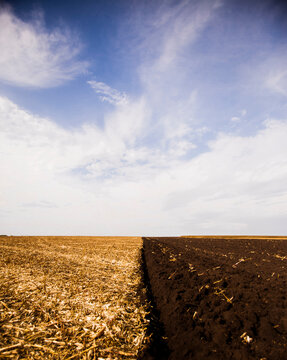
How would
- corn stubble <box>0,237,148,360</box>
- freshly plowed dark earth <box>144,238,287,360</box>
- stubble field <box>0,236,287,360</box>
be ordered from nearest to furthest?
corn stubble <box>0,237,148,360</box>
stubble field <box>0,236,287,360</box>
freshly plowed dark earth <box>144,238,287,360</box>

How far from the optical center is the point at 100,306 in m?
5.11

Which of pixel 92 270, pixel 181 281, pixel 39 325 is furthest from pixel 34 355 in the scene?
pixel 92 270

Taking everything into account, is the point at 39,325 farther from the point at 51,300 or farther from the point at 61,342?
the point at 51,300

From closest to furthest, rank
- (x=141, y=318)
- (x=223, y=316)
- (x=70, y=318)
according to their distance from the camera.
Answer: (x=70, y=318)
(x=141, y=318)
(x=223, y=316)

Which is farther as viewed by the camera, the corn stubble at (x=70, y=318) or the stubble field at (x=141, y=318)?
the stubble field at (x=141, y=318)

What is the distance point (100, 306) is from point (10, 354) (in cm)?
216

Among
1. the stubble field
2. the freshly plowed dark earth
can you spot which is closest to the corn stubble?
the stubble field

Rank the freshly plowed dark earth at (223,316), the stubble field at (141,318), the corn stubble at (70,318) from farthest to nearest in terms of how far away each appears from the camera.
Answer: the freshly plowed dark earth at (223,316)
the stubble field at (141,318)
the corn stubble at (70,318)

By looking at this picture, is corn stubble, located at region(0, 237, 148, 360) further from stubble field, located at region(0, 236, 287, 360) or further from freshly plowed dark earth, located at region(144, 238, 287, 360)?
freshly plowed dark earth, located at region(144, 238, 287, 360)

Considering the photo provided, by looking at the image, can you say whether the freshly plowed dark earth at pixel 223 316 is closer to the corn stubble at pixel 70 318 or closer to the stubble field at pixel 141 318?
the stubble field at pixel 141 318

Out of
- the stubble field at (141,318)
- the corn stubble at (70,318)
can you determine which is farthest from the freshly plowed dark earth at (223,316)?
the corn stubble at (70,318)

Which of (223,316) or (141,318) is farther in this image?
(223,316)

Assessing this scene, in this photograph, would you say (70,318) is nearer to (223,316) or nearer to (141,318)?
(141,318)

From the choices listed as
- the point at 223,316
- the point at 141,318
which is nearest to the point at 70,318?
the point at 141,318
